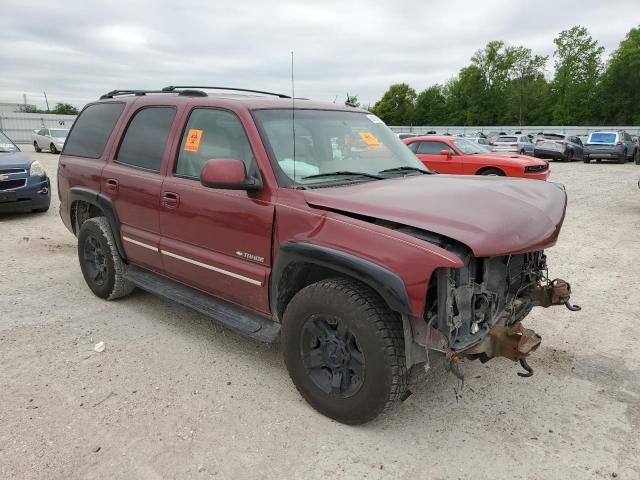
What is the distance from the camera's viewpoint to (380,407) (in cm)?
277

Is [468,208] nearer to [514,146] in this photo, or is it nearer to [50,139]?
[514,146]

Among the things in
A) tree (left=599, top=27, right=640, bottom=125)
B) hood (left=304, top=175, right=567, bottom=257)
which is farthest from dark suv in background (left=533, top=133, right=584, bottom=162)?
tree (left=599, top=27, right=640, bottom=125)

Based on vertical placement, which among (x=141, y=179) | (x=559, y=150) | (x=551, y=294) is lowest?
(x=559, y=150)

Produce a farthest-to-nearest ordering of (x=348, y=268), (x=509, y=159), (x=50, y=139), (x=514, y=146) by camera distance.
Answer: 1. (x=514, y=146)
2. (x=50, y=139)
3. (x=509, y=159)
4. (x=348, y=268)

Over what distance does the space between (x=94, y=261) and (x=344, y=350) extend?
3124 mm

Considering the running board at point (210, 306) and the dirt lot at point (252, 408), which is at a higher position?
the running board at point (210, 306)

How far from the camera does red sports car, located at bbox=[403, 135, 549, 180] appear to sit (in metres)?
11.8

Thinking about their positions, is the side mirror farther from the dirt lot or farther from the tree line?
the tree line

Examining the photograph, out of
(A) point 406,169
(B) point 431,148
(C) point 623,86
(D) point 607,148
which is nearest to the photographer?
(A) point 406,169

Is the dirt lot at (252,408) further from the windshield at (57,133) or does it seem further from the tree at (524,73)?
the tree at (524,73)

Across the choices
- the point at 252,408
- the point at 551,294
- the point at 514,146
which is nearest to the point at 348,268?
the point at 252,408

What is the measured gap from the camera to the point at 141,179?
413 cm

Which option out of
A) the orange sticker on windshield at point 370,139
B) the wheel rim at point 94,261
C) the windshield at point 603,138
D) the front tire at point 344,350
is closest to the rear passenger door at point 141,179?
the wheel rim at point 94,261

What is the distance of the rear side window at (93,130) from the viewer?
15.6 feet
